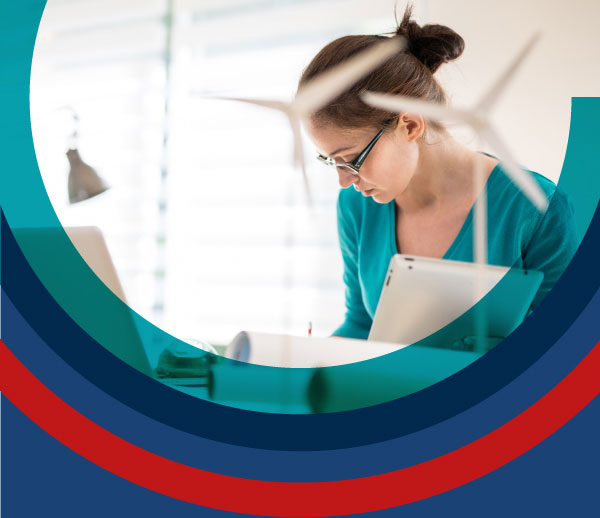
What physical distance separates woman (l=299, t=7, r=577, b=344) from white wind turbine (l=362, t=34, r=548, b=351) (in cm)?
6

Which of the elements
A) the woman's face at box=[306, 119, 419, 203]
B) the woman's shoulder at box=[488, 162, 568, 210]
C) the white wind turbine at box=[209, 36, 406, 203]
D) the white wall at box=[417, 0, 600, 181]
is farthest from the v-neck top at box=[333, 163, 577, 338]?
the white wall at box=[417, 0, 600, 181]

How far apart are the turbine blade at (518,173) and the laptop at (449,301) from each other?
0.21 m

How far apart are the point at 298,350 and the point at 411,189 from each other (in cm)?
93

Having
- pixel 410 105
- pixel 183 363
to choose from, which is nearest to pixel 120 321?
pixel 183 363

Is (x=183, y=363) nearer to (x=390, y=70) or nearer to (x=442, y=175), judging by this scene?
(x=390, y=70)

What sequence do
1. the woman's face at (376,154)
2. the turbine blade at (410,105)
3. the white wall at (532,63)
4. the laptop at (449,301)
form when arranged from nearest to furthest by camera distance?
the laptop at (449,301) → the turbine blade at (410,105) → the woman's face at (376,154) → the white wall at (532,63)

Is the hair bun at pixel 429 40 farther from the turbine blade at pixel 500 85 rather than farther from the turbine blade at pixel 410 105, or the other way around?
the turbine blade at pixel 410 105

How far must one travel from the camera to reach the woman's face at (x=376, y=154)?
138 centimetres

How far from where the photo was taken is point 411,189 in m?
1.59

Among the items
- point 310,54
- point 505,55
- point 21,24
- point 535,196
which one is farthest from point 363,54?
point 310,54

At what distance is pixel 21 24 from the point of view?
1294mm

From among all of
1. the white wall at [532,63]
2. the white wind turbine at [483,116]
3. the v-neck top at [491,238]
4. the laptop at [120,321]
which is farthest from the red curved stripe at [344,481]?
A: the white wall at [532,63]

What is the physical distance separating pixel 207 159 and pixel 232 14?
748 mm

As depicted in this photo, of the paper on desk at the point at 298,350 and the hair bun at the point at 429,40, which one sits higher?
the hair bun at the point at 429,40
